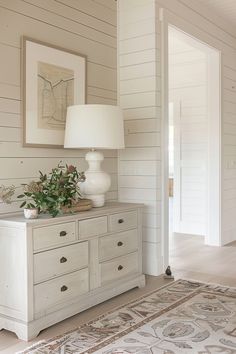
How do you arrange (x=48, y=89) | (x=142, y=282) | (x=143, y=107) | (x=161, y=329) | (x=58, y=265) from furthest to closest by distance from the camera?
(x=143, y=107), (x=142, y=282), (x=48, y=89), (x=58, y=265), (x=161, y=329)

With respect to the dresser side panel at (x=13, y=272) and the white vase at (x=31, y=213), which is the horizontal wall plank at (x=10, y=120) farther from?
the dresser side panel at (x=13, y=272)

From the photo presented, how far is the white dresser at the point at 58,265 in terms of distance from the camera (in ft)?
8.29

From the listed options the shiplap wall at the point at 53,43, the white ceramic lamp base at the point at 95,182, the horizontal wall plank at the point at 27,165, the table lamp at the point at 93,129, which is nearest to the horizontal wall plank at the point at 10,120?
the shiplap wall at the point at 53,43

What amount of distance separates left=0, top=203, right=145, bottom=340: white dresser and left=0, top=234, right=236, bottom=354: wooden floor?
6 cm

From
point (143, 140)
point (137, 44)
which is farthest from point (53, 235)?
point (137, 44)

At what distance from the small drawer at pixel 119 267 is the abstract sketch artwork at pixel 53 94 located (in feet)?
3.99

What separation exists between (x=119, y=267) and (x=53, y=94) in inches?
60.3

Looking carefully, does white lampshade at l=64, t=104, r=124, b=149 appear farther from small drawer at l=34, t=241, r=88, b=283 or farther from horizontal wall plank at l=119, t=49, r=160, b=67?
horizontal wall plank at l=119, t=49, r=160, b=67

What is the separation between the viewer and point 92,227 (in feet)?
9.92

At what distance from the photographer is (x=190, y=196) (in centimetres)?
611

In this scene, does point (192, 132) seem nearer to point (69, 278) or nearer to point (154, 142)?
point (154, 142)

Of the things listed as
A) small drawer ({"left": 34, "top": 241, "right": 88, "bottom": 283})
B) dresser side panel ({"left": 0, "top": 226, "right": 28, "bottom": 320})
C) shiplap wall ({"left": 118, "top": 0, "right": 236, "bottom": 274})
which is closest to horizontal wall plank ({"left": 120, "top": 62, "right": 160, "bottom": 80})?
shiplap wall ({"left": 118, "top": 0, "right": 236, "bottom": 274})

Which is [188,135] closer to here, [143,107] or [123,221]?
[143,107]

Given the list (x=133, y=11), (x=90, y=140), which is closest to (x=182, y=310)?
(x=90, y=140)
